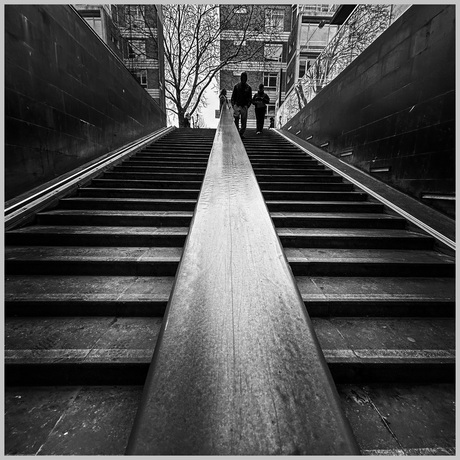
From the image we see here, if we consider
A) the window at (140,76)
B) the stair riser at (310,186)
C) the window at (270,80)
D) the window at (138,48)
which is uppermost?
the window at (270,80)

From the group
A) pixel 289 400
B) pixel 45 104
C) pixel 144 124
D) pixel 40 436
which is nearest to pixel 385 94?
pixel 289 400

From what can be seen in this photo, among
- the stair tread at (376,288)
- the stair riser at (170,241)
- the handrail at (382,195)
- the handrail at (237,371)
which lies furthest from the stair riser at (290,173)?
the handrail at (237,371)

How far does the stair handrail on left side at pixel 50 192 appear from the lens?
2637 mm

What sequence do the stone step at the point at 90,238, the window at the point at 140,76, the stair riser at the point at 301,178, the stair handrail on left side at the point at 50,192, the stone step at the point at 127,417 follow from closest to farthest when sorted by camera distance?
the stone step at the point at 127,417 → the stone step at the point at 90,238 → the stair handrail on left side at the point at 50,192 → the stair riser at the point at 301,178 → the window at the point at 140,76

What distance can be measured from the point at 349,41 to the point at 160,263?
19.8 feet

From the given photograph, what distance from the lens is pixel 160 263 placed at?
2.08 meters

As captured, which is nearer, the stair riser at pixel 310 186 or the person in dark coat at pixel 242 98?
the stair riser at pixel 310 186

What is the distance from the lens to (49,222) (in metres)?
2.76

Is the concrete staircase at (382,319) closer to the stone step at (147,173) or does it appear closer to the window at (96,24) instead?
the stone step at (147,173)

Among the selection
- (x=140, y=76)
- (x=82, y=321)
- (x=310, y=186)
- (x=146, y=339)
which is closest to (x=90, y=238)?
(x=82, y=321)

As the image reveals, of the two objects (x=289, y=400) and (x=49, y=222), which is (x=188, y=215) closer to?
(x=49, y=222)

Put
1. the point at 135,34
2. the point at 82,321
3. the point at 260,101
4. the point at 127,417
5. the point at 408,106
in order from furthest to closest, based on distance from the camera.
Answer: the point at 135,34, the point at 260,101, the point at 408,106, the point at 82,321, the point at 127,417

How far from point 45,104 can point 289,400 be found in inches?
168

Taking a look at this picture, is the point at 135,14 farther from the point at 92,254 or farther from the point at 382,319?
the point at 382,319
